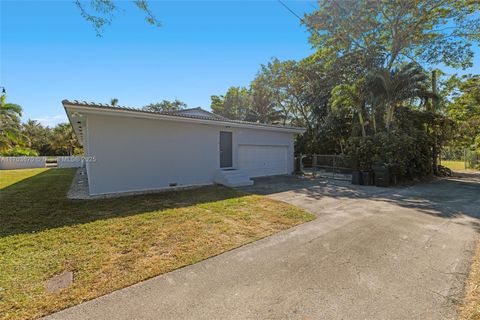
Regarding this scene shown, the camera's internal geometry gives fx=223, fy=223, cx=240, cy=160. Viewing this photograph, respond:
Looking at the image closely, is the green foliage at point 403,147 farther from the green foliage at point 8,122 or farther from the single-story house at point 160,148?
the green foliage at point 8,122

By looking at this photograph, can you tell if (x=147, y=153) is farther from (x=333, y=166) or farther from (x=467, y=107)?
(x=467, y=107)

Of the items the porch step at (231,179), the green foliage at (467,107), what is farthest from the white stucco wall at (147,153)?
the green foliage at (467,107)

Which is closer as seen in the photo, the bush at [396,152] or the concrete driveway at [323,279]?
the concrete driveway at [323,279]

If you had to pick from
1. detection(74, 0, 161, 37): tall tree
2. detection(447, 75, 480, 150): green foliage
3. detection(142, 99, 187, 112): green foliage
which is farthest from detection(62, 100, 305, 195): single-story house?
detection(142, 99, 187, 112): green foliage

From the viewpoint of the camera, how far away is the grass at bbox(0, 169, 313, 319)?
8.54 ft

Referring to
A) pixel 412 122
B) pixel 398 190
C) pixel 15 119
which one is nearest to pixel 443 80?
pixel 412 122

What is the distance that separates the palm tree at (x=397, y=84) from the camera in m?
11.3

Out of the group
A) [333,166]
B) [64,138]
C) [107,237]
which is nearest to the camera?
[107,237]

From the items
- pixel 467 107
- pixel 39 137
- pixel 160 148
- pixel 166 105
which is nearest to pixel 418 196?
pixel 160 148

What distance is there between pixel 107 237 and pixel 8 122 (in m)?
21.9

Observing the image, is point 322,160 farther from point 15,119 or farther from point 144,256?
point 15,119

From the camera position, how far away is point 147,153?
8305mm

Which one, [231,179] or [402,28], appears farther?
[402,28]

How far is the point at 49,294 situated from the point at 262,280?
2406 millimetres
